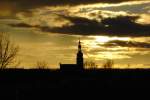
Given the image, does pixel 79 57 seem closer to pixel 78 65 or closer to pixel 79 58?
pixel 79 58

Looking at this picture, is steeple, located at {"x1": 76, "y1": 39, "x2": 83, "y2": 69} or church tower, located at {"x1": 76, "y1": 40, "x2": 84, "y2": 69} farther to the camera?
steeple, located at {"x1": 76, "y1": 39, "x2": 83, "y2": 69}

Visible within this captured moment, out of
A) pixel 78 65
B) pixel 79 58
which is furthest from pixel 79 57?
pixel 78 65

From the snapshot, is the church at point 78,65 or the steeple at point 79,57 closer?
the church at point 78,65

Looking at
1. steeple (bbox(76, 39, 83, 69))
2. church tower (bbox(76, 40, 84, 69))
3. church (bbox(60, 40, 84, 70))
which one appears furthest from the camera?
steeple (bbox(76, 39, 83, 69))

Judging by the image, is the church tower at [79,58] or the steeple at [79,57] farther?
the steeple at [79,57]

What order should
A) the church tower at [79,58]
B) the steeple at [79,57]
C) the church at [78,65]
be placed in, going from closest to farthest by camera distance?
1. the church at [78,65]
2. the church tower at [79,58]
3. the steeple at [79,57]

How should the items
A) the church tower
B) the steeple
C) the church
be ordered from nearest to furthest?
the church < the church tower < the steeple

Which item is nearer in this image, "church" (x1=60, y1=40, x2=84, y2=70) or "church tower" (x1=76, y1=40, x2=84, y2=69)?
"church" (x1=60, y1=40, x2=84, y2=70)

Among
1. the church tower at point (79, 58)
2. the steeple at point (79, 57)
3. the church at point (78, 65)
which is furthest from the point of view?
the steeple at point (79, 57)
